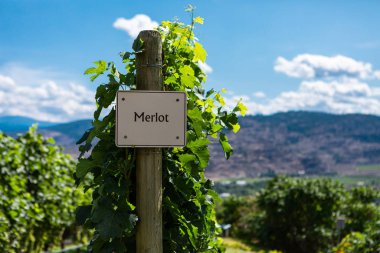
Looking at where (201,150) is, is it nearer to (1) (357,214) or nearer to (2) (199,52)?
(2) (199,52)

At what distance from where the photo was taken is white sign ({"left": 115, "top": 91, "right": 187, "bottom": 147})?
2854 mm

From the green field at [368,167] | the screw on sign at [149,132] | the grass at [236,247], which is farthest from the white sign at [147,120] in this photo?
the green field at [368,167]

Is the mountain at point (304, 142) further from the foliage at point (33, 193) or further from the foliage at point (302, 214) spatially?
the foliage at point (33, 193)

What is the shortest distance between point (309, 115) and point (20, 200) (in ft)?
568

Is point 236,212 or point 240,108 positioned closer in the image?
point 240,108

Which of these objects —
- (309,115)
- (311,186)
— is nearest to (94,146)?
(311,186)

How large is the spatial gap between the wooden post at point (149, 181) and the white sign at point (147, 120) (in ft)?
Result: 0.29

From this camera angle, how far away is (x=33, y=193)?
29.4 feet

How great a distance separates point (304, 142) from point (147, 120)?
607 ft

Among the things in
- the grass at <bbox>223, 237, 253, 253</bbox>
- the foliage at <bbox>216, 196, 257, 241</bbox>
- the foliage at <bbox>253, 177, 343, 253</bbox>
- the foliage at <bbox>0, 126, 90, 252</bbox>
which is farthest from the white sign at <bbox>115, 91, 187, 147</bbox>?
the foliage at <bbox>216, 196, 257, 241</bbox>

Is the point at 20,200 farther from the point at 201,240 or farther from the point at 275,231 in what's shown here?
the point at 275,231

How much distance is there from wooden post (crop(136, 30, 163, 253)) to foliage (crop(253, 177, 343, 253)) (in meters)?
12.3

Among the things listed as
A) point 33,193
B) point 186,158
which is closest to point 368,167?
point 33,193

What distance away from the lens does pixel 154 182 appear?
9.56 ft
